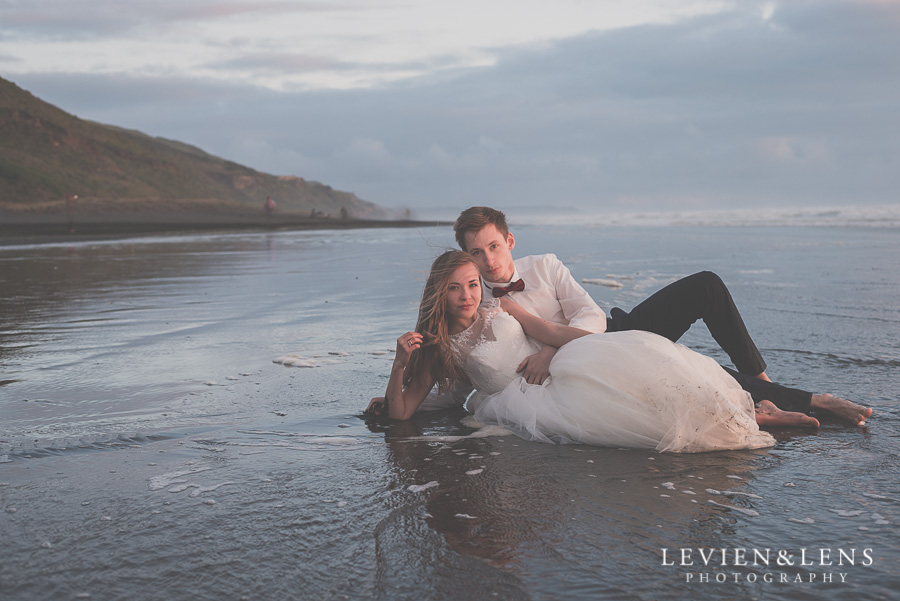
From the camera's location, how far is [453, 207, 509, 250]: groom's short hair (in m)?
4.68

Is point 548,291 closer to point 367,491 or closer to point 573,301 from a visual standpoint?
point 573,301

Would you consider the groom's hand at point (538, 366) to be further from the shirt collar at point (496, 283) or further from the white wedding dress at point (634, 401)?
the shirt collar at point (496, 283)

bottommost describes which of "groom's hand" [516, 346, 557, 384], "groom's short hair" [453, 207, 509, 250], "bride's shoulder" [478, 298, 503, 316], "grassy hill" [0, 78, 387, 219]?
"groom's hand" [516, 346, 557, 384]

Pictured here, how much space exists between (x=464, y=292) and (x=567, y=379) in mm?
829

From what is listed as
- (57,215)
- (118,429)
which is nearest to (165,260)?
(118,429)

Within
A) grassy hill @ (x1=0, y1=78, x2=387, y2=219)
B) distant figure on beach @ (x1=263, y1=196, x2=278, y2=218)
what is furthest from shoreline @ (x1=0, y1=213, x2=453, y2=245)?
grassy hill @ (x1=0, y1=78, x2=387, y2=219)

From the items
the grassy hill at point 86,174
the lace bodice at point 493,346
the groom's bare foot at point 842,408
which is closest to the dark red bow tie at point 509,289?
the lace bodice at point 493,346

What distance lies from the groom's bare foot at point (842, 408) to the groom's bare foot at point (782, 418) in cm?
18

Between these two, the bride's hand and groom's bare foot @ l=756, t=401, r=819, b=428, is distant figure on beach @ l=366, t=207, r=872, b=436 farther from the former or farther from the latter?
the bride's hand

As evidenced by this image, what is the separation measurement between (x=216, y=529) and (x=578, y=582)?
1.42 metres

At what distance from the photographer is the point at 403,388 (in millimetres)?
4766

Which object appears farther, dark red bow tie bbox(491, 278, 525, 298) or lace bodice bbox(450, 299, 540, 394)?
dark red bow tie bbox(491, 278, 525, 298)

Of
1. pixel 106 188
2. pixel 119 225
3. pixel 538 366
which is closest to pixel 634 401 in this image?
pixel 538 366

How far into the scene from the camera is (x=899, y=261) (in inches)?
574
